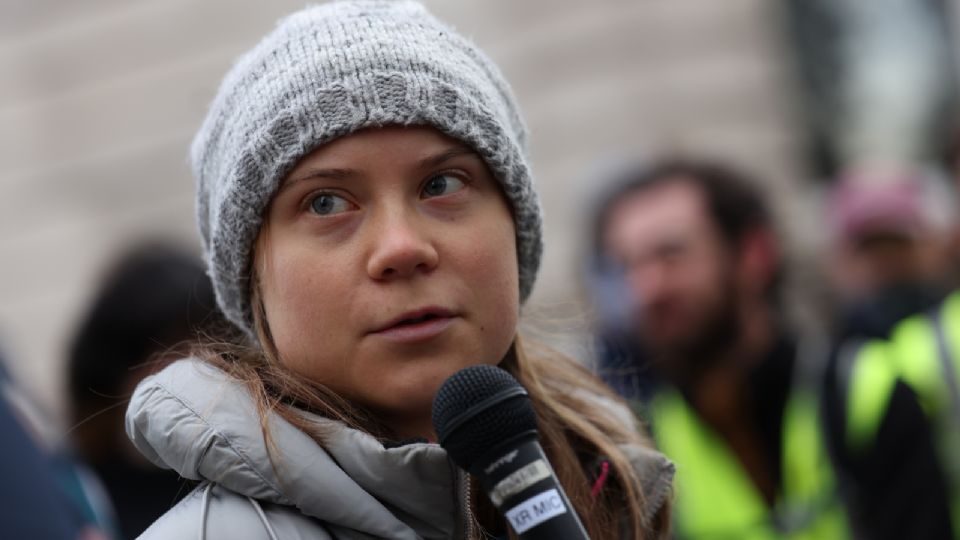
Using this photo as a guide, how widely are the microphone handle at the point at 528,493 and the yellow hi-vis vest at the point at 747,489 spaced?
207 cm

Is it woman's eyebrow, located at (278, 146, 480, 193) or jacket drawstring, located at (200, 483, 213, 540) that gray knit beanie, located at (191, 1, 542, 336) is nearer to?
woman's eyebrow, located at (278, 146, 480, 193)

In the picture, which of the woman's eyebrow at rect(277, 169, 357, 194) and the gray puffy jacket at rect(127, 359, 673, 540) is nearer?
the gray puffy jacket at rect(127, 359, 673, 540)

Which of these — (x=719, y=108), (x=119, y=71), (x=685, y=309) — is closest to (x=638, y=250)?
(x=685, y=309)

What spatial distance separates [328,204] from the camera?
1936mm

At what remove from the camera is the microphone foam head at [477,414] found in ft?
5.37

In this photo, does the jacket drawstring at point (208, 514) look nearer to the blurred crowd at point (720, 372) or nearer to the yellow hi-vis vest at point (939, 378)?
the blurred crowd at point (720, 372)

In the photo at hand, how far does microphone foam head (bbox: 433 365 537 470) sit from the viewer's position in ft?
5.37

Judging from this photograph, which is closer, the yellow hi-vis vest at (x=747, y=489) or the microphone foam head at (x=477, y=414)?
the microphone foam head at (x=477, y=414)

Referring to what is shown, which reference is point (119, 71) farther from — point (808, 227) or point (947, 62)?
point (947, 62)

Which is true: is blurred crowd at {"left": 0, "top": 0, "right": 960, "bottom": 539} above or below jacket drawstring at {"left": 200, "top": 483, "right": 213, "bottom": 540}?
below

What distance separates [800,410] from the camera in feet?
13.0

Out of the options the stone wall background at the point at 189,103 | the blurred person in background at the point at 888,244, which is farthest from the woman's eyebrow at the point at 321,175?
the stone wall background at the point at 189,103

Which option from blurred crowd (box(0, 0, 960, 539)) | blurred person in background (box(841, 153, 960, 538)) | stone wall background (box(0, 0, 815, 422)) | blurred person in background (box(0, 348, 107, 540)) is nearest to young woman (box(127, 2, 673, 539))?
blurred person in background (box(0, 348, 107, 540))

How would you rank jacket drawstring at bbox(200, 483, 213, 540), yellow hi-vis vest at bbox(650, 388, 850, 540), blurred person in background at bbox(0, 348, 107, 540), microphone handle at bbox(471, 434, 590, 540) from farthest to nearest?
yellow hi-vis vest at bbox(650, 388, 850, 540)
blurred person in background at bbox(0, 348, 107, 540)
jacket drawstring at bbox(200, 483, 213, 540)
microphone handle at bbox(471, 434, 590, 540)
